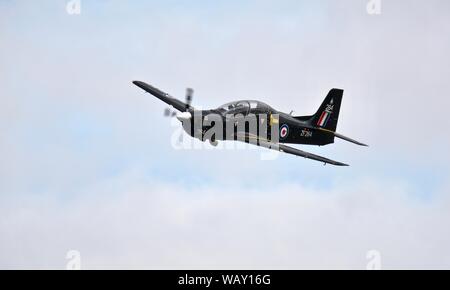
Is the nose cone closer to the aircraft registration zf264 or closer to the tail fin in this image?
the aircraft registration zf264

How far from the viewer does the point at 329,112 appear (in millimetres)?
49062

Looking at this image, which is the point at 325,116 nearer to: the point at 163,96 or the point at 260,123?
the point at 260,123

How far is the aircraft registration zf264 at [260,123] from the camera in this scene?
42.2 m

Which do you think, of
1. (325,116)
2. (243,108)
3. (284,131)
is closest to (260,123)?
(243,108)

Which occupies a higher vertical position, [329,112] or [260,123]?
[329,112]

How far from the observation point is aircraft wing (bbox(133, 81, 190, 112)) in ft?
160

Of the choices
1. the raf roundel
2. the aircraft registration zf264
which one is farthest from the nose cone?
the raf roundel

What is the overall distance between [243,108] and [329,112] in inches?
290

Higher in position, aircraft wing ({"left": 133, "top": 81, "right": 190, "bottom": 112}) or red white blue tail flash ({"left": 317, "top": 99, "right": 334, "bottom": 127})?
aircraft wing ({"left": 133, "top": 81, "right": 190, "bottom": 112})

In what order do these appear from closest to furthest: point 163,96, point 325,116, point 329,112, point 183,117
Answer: point 183,117 < point 325,116 < point 329,112 < point 163,96

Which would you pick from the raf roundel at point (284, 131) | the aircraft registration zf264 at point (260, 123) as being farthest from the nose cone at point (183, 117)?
the raf roundel at point (284, 131)

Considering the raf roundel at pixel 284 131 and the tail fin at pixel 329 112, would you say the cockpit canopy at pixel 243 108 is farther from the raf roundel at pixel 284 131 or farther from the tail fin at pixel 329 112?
the tail fin at pixel 329 112

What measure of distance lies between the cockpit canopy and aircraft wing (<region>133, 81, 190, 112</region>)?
4.50 m

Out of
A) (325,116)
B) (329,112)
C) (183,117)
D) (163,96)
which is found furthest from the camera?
(163,96)
